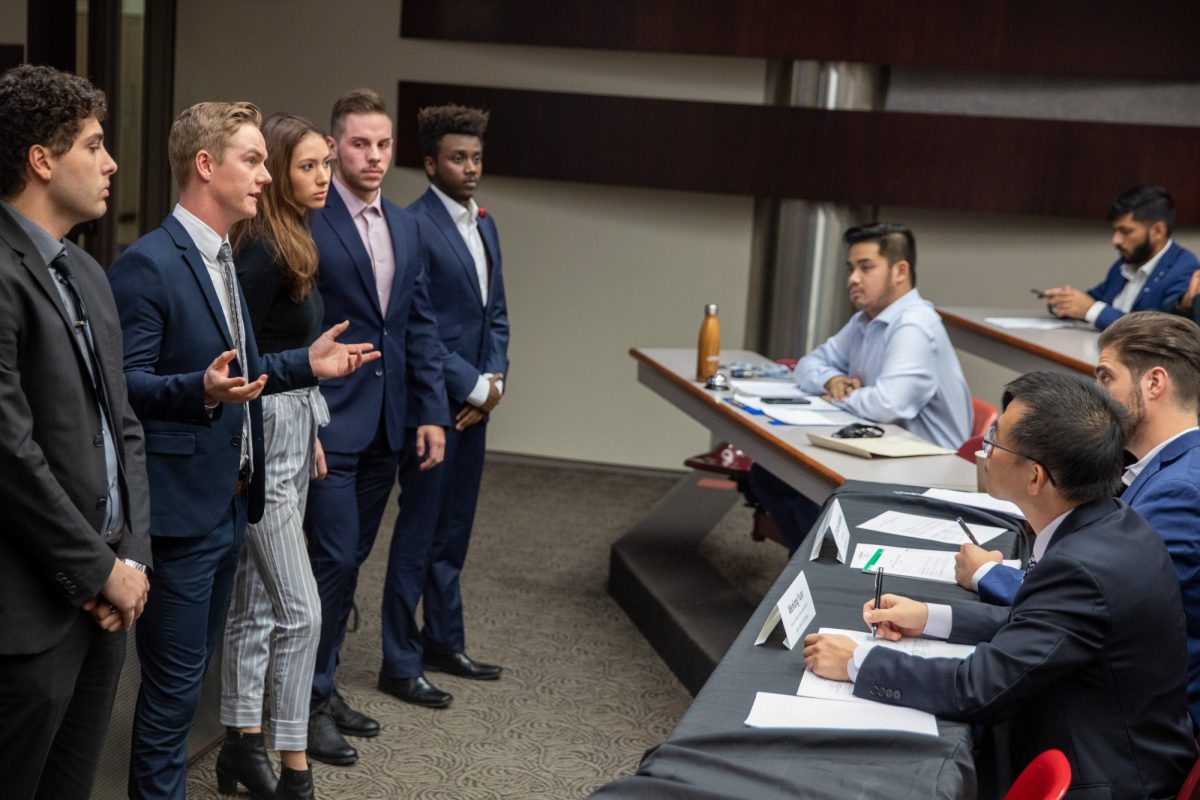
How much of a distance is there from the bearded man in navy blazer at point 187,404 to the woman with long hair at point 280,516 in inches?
10.3

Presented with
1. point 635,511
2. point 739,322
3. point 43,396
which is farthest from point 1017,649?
point 739,322

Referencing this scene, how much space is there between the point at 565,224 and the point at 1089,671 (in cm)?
483

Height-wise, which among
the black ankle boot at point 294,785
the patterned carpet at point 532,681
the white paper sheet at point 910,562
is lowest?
the patterned carpet at point 532,681

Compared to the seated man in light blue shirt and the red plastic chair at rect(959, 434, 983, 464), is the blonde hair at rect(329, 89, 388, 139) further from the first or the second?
the red plastic chair at rect(959, 434, 983, 464)

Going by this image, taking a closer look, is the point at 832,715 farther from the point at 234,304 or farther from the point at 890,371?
the point at 890,371

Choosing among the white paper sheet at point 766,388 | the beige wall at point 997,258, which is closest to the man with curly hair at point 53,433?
the white paper sheet at point 766,388

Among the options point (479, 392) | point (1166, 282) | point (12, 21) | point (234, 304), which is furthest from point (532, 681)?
point (12, 21)

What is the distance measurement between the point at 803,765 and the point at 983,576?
33.9 inches

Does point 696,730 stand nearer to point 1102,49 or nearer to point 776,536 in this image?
point 776,536

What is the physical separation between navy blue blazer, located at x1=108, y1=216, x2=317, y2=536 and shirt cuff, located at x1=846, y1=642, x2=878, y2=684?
1234mm

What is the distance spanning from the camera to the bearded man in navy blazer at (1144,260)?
5.48m

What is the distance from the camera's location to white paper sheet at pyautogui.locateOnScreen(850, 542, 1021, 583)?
2615mm

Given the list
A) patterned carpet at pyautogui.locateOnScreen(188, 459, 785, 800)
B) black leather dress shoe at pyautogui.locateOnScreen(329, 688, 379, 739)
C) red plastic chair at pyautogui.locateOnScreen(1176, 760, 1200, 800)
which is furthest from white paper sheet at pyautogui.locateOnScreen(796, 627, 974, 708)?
black leather dress shoe at pyautogui.locateOnScreen(329, 688, 379, 739)

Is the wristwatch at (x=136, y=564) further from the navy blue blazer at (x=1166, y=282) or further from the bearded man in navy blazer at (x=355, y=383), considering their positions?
the navy blue blazer at (x=1166, y=282)
